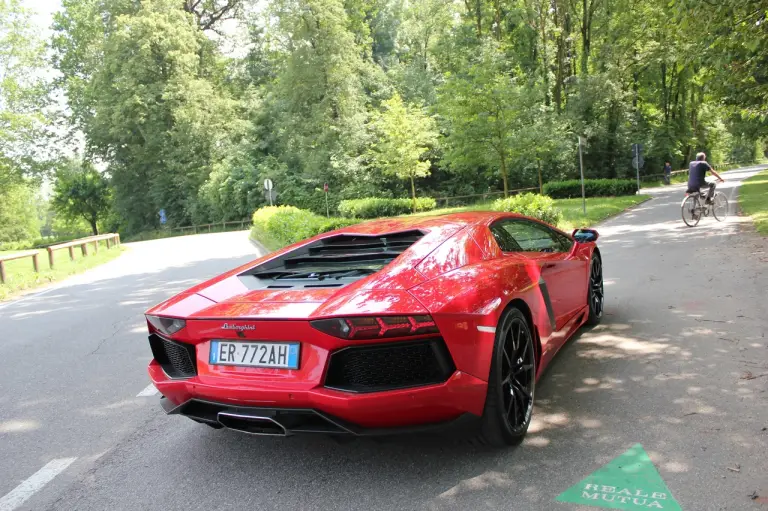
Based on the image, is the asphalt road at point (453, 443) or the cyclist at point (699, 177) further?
the cyclist at point (699, 177)

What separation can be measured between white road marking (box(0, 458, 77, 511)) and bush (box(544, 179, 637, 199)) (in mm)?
30263

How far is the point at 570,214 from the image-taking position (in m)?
19.5

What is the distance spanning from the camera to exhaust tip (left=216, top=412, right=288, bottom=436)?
280cm

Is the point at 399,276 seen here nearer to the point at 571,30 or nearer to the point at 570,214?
the point at 570,214

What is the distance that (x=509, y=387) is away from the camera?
3201mm

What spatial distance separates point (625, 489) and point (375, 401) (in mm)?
1264

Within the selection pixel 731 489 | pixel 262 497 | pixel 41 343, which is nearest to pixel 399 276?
pixel 262 497

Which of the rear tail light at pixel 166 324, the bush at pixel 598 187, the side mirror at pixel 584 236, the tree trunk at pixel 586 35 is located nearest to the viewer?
the rear tail light at pixel 166 324

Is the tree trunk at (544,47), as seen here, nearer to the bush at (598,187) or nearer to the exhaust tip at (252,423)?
the bush at (598,187)

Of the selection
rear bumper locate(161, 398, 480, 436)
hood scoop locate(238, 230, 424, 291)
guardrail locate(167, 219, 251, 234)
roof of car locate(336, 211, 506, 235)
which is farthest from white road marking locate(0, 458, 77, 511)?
guardrail locate(167, 219, 251, 234)

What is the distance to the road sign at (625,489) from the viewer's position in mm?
2547

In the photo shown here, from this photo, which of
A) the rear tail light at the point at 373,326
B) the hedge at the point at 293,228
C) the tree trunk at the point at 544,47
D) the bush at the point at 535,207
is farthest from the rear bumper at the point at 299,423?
the tree trunk at the point at 544,47

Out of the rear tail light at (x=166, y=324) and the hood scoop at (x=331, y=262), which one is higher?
the hood scoop at (x=331, y=262)

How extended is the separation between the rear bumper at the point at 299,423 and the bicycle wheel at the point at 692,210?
13129mm
